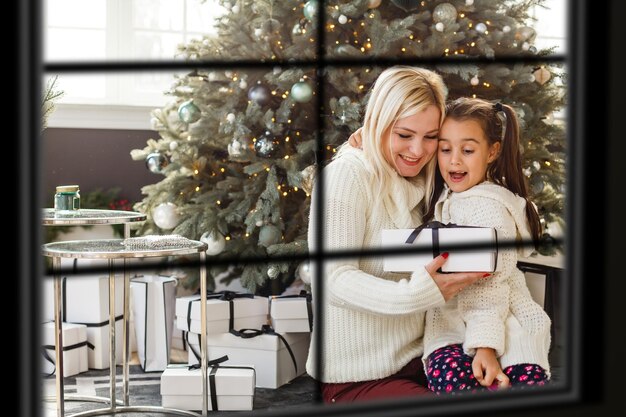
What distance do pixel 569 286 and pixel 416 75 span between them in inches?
64.7

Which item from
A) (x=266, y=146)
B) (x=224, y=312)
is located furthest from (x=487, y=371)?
(x=266, y=146)

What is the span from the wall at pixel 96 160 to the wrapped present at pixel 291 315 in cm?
194

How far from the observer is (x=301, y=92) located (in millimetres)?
3645

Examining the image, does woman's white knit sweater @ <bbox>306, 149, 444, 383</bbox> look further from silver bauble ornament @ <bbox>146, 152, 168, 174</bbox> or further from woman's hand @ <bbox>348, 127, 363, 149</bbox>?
silver bauble ornament @ <bbox>146, 152, 168, 174</bbox>

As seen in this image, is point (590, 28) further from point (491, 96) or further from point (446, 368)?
point (491, 96)

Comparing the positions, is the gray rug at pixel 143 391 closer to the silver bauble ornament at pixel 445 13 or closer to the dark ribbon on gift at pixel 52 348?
the dark ribbon on gift at pixel 52 348

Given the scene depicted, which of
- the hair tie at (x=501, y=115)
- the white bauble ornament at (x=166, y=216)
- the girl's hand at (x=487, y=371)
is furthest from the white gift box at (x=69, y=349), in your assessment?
the hair tie at (x=501, y=115)

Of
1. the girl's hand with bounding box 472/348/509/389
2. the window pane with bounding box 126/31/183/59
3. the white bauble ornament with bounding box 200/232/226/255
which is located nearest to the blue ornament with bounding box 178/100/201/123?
the white bauble ornament with bounding box 200/232/226/255

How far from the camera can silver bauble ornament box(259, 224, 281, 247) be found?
3.79m

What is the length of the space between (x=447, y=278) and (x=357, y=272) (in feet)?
0.85

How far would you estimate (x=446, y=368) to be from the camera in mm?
2457

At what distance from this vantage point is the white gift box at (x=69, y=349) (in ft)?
12.6

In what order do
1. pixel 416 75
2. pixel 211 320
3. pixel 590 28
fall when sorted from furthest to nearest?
pixel 211 320 → pixel 416 75 → pixel 590 28

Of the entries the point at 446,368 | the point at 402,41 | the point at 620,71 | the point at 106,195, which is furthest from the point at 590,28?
the point at 106,195
